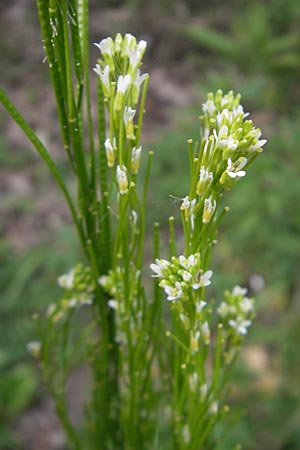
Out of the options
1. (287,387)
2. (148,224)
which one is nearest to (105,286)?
(287,387)

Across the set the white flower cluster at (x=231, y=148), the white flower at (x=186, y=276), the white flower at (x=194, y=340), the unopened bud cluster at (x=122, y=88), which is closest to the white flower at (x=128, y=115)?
the unopened bud cluster at (x=122, y=88)

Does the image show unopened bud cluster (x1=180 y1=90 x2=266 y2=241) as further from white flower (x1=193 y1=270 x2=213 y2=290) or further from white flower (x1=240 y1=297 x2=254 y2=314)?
white flower (x1=240 y1=297 x2=254 y2=314)

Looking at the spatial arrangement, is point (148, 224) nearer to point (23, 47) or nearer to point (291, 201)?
point (291, 201)

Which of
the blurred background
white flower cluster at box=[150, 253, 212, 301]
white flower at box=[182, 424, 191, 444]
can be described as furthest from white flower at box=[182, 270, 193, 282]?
the blurred background

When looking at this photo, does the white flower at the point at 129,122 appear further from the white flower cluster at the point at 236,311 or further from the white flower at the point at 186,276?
the white flower cluster at the point at 236,311

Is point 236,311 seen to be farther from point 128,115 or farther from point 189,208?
point 128,115
